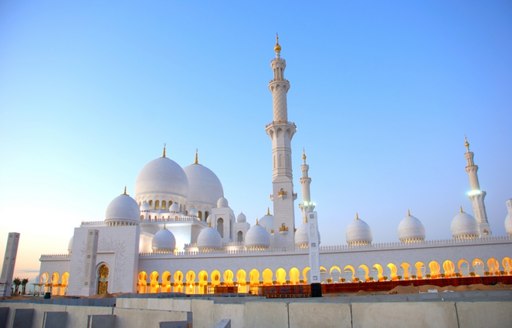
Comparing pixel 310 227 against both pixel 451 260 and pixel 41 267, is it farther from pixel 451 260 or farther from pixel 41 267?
pixel 41 267

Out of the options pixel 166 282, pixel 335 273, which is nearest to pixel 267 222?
pixel 335 273

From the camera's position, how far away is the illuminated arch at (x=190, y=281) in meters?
28.7

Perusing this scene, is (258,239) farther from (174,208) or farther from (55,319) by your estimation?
(55,319)

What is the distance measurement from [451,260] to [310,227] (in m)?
12.1

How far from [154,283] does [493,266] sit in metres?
23.5

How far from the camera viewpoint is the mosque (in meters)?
26.0

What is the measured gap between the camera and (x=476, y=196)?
34.8m

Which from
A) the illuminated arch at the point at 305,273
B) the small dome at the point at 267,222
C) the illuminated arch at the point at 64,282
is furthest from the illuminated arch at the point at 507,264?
the illuminated arch at the point at 64,282

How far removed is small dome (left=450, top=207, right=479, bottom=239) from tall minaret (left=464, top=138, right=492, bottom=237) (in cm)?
640

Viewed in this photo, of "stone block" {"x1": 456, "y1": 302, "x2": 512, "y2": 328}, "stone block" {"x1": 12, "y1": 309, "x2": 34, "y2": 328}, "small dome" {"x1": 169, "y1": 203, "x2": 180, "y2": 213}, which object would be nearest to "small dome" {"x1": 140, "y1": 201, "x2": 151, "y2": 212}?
"small dome" {"x1": 169, "y1": 203, "x2": 180, "y2": 213}

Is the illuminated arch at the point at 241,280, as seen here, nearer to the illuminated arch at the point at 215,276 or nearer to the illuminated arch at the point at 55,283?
the illuminated arch at the point at 215,276

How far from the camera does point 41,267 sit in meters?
31.1

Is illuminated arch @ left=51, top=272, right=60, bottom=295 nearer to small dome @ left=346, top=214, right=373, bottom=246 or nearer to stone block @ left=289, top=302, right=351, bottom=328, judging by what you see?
small dome @ left=346, top=214, right=373, bottom=246

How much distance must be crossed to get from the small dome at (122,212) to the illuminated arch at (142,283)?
14.8 ft
